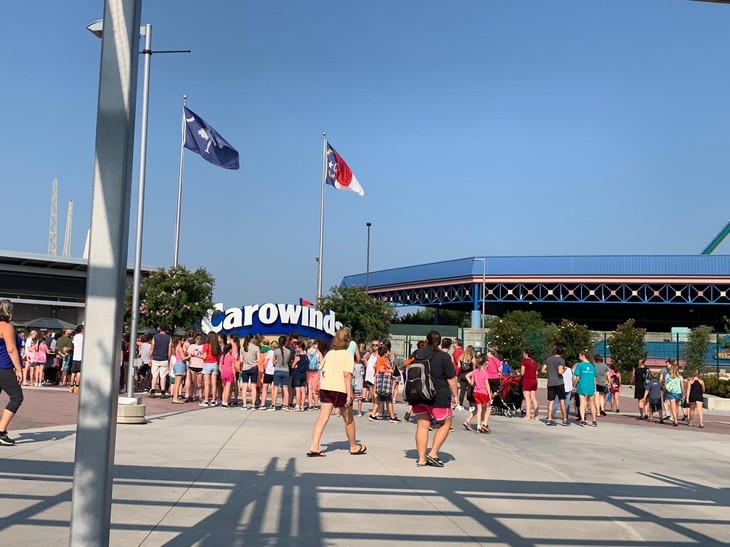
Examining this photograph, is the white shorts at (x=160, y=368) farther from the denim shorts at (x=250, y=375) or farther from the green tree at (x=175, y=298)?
the green tree at (x=175, y=298)

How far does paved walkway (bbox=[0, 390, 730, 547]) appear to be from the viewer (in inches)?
244


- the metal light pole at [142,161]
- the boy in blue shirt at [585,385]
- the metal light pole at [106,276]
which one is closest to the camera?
the metal light pole at [106,276]

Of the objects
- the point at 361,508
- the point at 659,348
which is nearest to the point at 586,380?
the point at 361,508

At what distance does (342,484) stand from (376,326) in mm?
46721

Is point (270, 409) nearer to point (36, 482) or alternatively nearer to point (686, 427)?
point (686, 427)

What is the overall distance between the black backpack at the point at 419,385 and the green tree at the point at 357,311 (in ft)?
139

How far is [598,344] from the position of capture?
46.9 m

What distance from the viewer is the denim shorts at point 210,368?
1970 centimetres

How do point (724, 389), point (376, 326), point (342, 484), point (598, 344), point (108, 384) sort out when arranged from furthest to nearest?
1. point (376, 326)
2. point (598, 344)
3. point (724, 389)
4. point (342, 484)
5. point (108, 384)

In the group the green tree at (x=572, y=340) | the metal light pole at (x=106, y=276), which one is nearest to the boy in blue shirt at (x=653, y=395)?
the metal light pole at (x=106, y=276)

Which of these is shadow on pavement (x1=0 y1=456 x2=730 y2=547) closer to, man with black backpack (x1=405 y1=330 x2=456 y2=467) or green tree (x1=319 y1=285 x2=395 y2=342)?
man with black backpack (x1=405 y1=330 x2=456 y2=467)

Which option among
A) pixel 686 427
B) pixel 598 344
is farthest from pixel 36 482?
pixel 598 344

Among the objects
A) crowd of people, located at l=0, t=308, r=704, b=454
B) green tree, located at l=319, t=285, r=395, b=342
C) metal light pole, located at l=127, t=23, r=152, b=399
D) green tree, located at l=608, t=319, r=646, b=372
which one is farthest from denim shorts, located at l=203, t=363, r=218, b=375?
green tree, located at l=319, t=285, r=395, b=342

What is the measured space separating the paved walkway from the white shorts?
682cm
